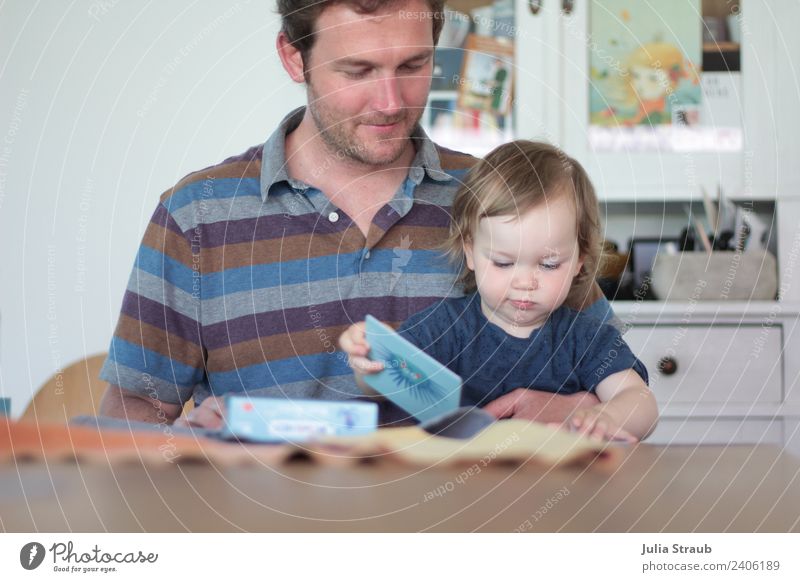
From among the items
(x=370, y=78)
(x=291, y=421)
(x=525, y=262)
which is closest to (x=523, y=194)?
(x=525, y=262)

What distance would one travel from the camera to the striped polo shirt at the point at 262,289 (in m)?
0.83

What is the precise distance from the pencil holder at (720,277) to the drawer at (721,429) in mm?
167

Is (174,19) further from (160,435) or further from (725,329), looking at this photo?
(725,329)

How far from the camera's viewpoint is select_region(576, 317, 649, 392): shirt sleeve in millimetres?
788

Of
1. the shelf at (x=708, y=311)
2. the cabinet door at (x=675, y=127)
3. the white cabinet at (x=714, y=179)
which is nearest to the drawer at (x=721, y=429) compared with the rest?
the white cabinet at (x=714, y=179)

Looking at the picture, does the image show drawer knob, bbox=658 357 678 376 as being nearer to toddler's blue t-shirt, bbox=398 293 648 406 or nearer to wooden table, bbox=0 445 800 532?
toddler's blue t-shirt, bbox=398 293 648 406

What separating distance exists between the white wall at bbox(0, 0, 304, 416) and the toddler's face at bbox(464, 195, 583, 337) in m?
0.46

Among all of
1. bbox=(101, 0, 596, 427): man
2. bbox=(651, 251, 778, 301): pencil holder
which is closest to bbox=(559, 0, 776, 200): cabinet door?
bbox=(651, 251, 778, 301): pencil holder

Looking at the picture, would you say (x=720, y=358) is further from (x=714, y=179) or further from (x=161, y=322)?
(x=161, y=322)

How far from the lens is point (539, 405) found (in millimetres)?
746

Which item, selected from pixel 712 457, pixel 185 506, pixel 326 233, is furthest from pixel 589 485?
pixel 326 233

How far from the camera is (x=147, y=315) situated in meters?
0.83

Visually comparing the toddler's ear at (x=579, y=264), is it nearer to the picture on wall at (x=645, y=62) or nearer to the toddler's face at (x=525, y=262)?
the toddler's face at (x=525, y=262)

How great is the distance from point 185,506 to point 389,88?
0.42 metres
